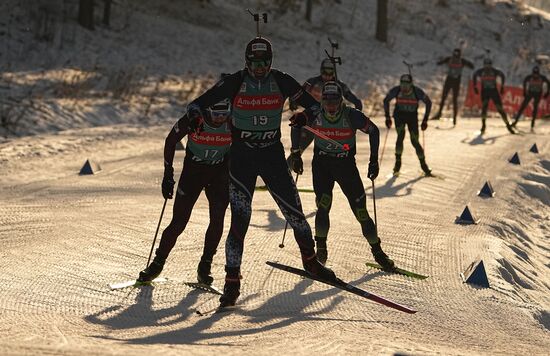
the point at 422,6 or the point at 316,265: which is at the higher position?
the point at 422,6

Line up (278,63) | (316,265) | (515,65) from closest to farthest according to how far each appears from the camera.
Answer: (316,265) < (278,63) < (515,65)

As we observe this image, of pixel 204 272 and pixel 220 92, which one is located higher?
pixel 220 92

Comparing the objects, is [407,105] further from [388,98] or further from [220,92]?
[220,92]

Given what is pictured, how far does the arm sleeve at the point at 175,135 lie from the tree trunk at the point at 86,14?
21242mm

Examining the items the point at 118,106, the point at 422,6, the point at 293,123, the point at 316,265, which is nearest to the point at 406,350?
the point at 316,265

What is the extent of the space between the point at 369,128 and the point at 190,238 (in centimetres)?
269

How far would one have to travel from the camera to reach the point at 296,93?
299 inches

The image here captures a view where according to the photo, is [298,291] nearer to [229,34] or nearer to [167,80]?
[167,80]

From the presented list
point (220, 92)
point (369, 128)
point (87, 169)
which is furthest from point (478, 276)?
point (87, 169)

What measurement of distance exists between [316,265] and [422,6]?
40870mm

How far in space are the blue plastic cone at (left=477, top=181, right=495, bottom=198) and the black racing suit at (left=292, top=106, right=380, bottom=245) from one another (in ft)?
17.7

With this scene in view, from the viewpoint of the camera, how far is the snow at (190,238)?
6.84 meters

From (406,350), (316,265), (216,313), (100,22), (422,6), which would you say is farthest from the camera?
(422,6)

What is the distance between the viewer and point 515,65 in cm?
4162
